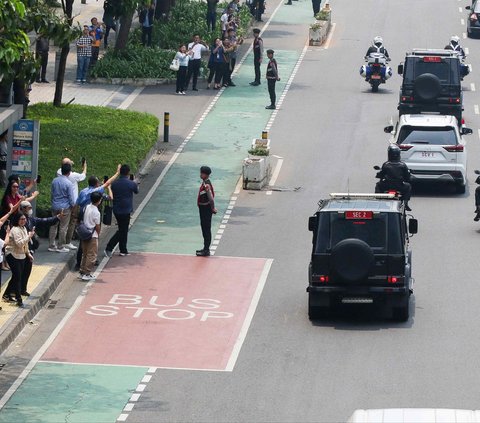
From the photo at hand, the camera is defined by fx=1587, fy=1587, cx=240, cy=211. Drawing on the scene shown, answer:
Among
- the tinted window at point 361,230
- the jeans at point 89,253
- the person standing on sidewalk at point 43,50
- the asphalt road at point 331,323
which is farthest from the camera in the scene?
the person standing on sidewalk at point 43,50

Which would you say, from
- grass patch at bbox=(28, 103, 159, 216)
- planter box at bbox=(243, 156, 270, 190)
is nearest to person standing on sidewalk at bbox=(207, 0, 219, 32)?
grass patch at bbox=(28, 103, 159, 216)

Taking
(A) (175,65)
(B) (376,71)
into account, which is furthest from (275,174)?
(B) (376,71)

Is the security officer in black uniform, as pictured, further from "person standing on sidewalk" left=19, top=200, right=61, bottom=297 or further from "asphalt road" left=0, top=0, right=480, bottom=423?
"person standing on sidewalk" left=19, top=200, right=61, bottom=297

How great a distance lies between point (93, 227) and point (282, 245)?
483 centimetres

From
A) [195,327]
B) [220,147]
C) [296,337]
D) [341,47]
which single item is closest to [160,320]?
[195,327]

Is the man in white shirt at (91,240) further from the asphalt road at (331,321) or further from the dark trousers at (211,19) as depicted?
the dark trousers at (211,19)

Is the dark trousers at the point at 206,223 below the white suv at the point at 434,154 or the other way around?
below

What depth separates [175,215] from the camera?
34.5 m

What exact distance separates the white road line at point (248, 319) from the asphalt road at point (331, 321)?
0.11m

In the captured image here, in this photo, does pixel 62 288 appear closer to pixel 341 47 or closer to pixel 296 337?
pixel 296 337

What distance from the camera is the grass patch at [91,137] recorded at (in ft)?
116

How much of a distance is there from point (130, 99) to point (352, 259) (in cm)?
2374

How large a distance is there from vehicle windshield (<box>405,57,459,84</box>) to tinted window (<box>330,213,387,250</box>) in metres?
19.1

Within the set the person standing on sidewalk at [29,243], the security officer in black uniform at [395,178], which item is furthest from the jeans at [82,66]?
the person standing on sidewalk at [29,243]
